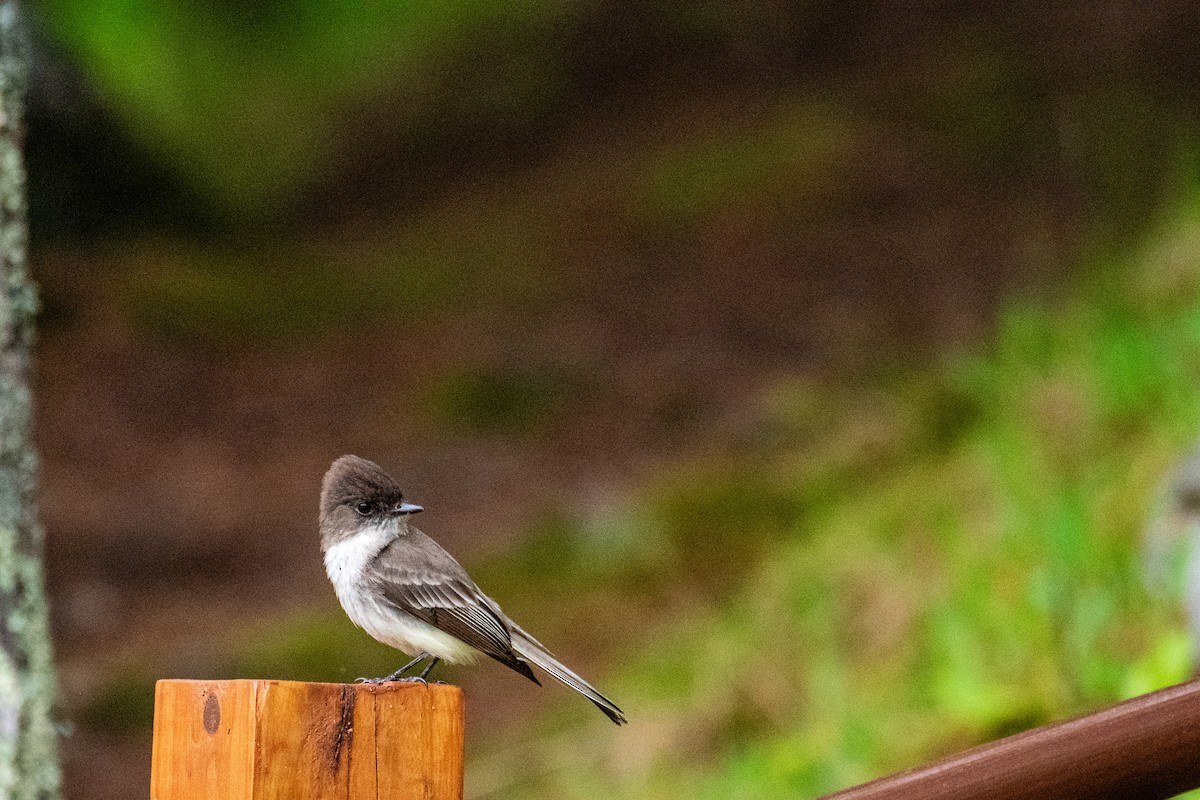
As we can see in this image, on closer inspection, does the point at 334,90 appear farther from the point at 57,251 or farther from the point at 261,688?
the point at 261,688

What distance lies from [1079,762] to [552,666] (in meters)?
1.15

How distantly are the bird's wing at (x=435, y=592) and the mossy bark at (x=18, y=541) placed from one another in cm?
119

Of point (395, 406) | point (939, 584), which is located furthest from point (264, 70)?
point (939, 584)

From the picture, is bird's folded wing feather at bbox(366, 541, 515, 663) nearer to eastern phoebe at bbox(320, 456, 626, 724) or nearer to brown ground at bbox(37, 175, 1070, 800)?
eastern phoebe at bbox(320, 456, 626, 724)

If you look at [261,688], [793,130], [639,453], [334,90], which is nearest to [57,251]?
[334,90]

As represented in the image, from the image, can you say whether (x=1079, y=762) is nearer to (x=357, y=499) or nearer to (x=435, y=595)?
(x=435, y=595)

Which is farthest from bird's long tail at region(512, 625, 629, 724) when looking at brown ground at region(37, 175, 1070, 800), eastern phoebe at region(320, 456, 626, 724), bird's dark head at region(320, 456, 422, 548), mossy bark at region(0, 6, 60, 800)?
brown ground at region(37, 175, 1070, 800)

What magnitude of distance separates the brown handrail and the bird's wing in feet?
3.78

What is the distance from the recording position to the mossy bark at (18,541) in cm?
332

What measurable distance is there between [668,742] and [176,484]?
503cm

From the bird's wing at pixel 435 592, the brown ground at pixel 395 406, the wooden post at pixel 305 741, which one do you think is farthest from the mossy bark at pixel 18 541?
the brown ground at pixel 395 406

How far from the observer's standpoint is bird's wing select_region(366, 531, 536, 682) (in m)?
2.64

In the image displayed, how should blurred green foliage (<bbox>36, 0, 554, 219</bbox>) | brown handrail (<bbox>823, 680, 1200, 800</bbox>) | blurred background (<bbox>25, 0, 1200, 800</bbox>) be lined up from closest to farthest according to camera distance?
brown handrail (<bbox>823, 680, 1200, 800</bbox>)
blurred background (<bbox>25, 0, 1200, 800</bbox>)
blurred green foliage (<bbox>36, 0, 554, 219</bbox>)

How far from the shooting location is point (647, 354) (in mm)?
10758
